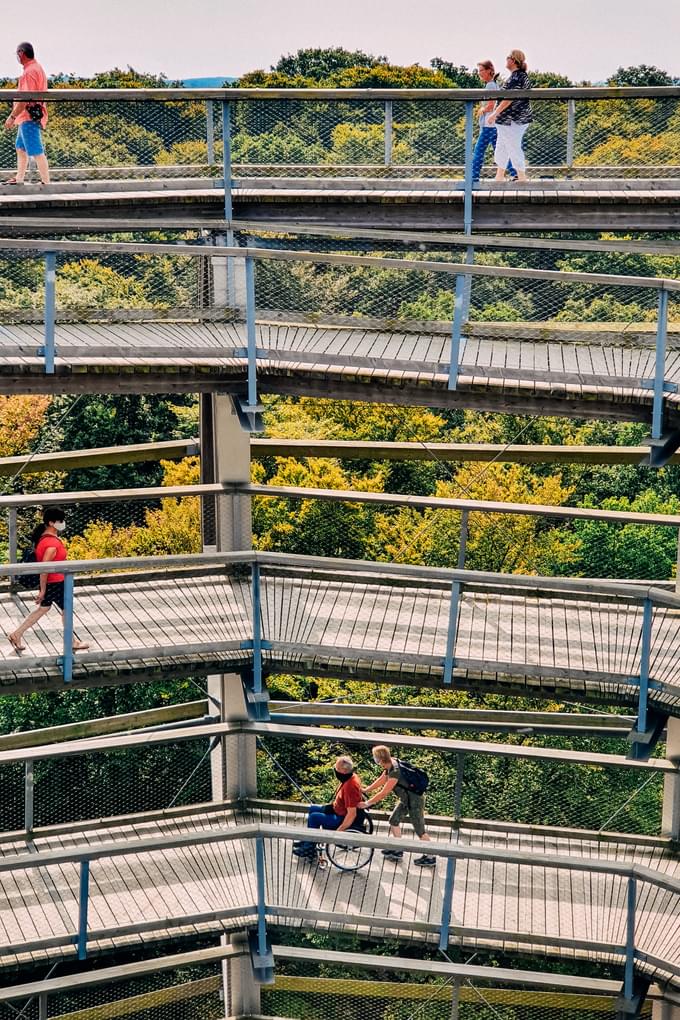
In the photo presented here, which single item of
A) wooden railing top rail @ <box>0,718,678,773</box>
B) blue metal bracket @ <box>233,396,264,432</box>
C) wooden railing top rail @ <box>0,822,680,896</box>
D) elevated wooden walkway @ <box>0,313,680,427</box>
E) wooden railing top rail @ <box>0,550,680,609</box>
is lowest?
wooden railing top rail @ <box>0,822,680,896</box>

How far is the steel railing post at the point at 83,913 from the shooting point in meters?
11.9

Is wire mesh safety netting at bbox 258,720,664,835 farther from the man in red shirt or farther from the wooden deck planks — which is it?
the man in red shirt

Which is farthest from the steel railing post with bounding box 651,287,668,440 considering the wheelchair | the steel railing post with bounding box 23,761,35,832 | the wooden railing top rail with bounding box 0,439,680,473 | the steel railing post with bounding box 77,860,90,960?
the steel railing post with bounding box 23,761,35,832

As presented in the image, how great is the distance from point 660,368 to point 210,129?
477 cm

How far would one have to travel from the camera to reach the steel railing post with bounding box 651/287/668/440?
440 inches

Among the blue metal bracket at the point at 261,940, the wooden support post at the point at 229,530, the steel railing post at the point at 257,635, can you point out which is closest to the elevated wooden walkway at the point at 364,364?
the wooden support post at the point at 229,530

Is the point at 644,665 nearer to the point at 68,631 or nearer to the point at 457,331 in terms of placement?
the point at 457,331

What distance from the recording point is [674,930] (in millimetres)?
12609

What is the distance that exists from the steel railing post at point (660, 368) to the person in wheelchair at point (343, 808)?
410 cm

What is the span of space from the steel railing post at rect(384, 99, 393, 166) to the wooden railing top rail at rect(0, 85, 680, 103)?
0.19 meters

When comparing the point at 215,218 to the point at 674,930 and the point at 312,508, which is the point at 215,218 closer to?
the point at 674,930

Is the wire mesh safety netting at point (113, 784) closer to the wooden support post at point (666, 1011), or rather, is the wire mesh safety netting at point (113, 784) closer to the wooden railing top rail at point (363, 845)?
the wooden railing top rail at point (363, 845)

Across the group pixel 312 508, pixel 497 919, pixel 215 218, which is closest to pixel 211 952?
pixel 497 919

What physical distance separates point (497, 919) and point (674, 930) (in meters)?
1.50
